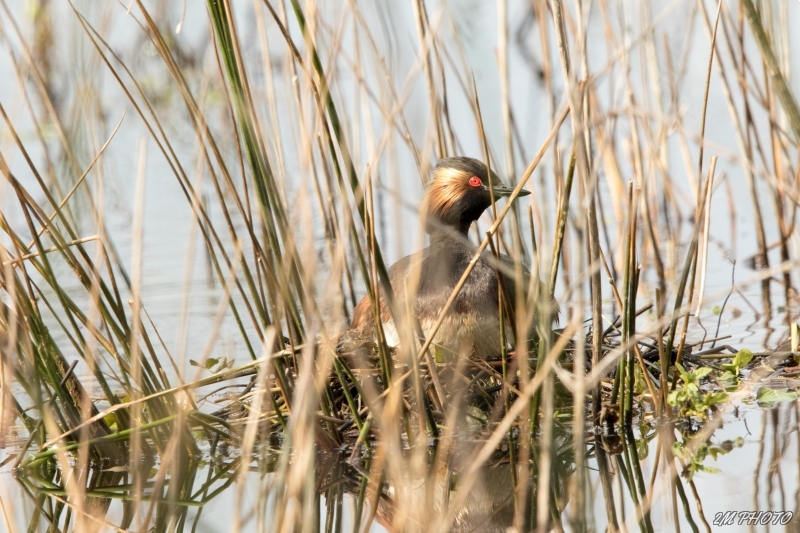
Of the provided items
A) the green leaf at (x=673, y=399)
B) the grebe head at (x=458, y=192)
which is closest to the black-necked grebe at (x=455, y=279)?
the grebe head at (x=458, y=192)

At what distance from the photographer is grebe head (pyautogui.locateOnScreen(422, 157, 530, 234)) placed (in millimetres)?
4516

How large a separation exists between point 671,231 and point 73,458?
4045 mm

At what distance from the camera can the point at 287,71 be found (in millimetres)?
3889

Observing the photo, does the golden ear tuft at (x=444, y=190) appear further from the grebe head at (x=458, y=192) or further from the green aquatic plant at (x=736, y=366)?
the green aquatic plant at (x=736, y=366)

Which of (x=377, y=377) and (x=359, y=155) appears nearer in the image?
(x=377, y=377)

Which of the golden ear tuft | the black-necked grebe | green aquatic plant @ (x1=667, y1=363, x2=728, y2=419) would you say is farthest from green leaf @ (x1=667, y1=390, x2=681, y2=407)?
the golden ear tuft

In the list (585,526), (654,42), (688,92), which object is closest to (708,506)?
(585,526)

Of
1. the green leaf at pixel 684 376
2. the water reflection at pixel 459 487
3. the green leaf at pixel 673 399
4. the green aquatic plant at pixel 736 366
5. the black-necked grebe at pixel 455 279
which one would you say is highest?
the black-necked grebe at pixel 455 279

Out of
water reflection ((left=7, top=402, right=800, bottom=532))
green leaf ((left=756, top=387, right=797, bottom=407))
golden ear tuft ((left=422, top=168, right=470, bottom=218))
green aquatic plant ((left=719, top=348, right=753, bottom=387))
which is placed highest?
golden ear tuft ((left=422, top=168, right=470, bottom=218))

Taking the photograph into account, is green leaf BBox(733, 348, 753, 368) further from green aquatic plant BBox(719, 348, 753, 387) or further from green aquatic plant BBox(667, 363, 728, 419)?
green aquatic plant BBox(667, 363, 728, 419)

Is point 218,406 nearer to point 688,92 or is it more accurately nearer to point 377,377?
point 377,377

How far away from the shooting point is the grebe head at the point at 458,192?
4516 millimetres

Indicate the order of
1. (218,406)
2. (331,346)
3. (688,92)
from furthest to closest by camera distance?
1. (688,92)
2. (218,406)
3. (331,346)

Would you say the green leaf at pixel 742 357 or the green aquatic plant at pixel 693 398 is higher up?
the green leaf at pixel 742 357
